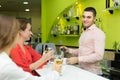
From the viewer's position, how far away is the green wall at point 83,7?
176 inches

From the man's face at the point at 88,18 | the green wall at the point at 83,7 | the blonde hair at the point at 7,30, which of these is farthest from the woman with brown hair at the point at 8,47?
the green wall at the point at 83,7

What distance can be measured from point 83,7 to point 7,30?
4.30 metres

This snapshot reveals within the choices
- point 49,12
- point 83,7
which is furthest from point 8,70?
point 49,12

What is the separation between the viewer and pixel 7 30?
59.2 inches

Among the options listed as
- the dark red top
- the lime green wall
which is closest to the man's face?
the dark red top

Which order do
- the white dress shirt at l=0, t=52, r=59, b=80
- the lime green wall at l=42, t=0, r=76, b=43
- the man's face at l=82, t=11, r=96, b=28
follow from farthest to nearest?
1. the lime green wall at l=42, t=0, r=76, b=43
2. the man's face at l=82, t=11, r=96, b=28
3. the white dress shirt at l=0, t=52, r=59, b=80

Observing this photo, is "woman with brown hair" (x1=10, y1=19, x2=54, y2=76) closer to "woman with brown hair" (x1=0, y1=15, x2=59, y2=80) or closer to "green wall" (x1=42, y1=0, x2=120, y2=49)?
"woman with brown hair" (x1=0, y1=15, x2=59, y2=80)

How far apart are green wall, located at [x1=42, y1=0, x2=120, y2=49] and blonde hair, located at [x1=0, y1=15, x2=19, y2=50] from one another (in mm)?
3089

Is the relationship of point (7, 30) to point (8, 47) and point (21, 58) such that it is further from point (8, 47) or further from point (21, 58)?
point (21, 58)

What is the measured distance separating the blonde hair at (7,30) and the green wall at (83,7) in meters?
3.09

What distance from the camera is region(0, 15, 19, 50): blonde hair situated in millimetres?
1502

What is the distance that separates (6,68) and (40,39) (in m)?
7.14

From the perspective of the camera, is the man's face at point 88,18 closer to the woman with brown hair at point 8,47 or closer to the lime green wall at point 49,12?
the woman with brown hair at point 8,47

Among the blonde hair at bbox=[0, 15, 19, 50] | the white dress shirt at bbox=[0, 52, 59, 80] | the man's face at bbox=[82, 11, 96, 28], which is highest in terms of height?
the man's face at bbox=[82, 11, 96, 28]
